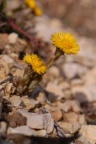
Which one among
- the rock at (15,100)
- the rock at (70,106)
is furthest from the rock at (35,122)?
the rock at (70,106)

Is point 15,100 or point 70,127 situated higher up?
point 15,100

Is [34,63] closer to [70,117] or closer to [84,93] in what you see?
[70,117]

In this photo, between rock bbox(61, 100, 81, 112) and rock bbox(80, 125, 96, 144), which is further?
rock bbox(61, 100, 81, 112)

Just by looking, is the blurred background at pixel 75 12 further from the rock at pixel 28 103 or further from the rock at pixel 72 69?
the rock at pixel 28 103

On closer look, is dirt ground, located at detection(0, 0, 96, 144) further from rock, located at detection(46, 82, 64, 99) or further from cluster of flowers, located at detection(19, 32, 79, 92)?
cluster of flowers, located at detection(19, 32, 79, 92)

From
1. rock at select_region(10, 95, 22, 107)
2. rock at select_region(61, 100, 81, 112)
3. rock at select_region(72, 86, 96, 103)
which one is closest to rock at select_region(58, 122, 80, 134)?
rock at select_region(10, 95, 22, 107)

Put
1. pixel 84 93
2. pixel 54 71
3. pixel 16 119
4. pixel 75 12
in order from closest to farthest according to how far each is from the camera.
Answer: pixel 16 119
pixel 84 93
pixel 54 71
pixel 75 12

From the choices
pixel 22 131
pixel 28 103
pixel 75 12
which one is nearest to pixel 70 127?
pixel 28 103
